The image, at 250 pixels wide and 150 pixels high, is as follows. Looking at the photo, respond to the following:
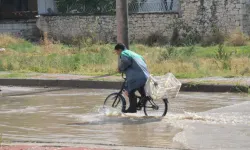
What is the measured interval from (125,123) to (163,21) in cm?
2739

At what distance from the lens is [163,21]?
3919cm

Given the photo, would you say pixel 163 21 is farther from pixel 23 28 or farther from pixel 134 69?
pixel 134 69

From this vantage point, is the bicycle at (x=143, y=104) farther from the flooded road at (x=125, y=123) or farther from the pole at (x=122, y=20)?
the pole at (x=122, y=20)

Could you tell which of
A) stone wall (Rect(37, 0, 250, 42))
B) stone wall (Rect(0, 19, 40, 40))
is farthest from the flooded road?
stone wall (Rect(0, 19, 40, 40))

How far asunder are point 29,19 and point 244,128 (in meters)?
35.4

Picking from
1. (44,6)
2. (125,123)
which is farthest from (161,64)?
(44,6)

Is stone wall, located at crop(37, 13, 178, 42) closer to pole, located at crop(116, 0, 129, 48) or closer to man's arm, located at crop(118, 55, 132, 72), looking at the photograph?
pole, located at crop(116, 0, 129, 48)

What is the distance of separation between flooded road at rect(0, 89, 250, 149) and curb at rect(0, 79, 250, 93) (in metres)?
0.45

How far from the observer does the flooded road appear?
33.2 ft

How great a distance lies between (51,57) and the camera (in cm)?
2658

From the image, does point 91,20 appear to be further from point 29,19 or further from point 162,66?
point 162,66

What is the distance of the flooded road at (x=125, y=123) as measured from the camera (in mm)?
10125


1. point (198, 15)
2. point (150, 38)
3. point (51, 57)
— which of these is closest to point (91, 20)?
point (150, 38)

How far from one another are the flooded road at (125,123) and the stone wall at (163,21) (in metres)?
20.4
